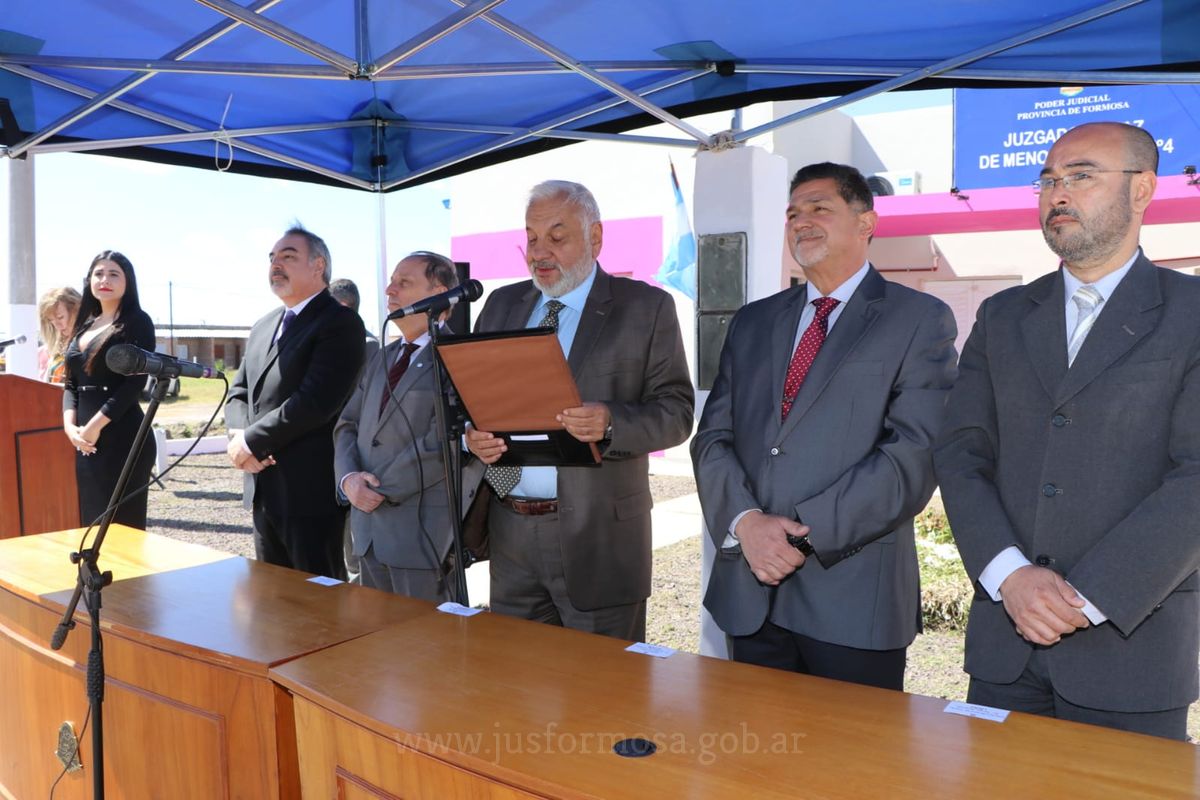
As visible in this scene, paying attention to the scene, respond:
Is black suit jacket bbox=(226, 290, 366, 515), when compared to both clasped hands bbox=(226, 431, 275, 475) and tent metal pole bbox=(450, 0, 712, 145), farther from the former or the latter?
tent metal pole bbox=(450, 0, 712, 145)

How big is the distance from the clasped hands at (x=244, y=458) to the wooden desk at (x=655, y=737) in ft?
5.75

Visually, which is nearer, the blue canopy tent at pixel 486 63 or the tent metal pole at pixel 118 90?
the blue canopy tent at pixel 486 63

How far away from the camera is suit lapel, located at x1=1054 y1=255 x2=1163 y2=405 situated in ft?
5.65

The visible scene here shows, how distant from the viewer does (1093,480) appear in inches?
67.5

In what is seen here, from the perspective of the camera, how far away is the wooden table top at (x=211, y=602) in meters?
1.89

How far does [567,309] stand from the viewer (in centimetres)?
282

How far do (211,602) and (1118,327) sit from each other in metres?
2.25

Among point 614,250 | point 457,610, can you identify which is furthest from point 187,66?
point 614,250

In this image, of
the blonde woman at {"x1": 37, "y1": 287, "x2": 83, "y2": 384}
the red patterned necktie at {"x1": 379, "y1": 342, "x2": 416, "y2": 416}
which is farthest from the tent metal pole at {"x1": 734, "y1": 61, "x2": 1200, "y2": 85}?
the blonde woman at {"x1": 37, "y1": 287, "x2": 83, "y2": 384}

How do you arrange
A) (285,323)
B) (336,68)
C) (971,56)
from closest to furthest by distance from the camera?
(971,56) → (336,68) → (285,323)

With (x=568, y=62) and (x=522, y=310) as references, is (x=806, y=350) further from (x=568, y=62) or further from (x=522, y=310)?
(x=568, y=62)

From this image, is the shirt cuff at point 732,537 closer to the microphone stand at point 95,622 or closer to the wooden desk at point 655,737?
the wooden desk at point 655,737

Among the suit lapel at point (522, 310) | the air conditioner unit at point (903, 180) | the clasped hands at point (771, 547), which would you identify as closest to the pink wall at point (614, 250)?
the air conditioner unit at point (903, 180)

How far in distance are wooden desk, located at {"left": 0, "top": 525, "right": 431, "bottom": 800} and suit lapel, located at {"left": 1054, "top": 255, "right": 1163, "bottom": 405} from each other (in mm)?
1586
